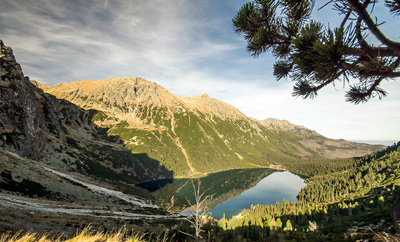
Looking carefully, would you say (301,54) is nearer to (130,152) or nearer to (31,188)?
(31,188)

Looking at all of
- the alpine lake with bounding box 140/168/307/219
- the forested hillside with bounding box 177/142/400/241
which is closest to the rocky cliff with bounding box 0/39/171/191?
the alpine lake with bounding box 140/168/307/219

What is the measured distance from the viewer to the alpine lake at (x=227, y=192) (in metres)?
111

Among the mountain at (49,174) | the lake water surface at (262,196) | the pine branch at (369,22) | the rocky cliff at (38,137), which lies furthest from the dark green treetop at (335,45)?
the lake water surface at (262,196)

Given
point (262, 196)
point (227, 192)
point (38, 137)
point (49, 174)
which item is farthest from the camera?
point (227, 192)

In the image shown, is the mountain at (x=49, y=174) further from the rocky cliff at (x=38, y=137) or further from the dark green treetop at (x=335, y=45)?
the dark green treetop at (x=335, y=45)

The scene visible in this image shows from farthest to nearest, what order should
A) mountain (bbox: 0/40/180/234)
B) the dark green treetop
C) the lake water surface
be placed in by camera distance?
the lake water surface < mountain (bbox: 0/40/180/234) < the dark green treetop

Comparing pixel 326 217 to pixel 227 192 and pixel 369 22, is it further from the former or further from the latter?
pixel 369 22

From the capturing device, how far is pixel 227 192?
146m

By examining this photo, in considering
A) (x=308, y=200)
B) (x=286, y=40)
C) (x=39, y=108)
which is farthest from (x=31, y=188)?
(x=308, y=200)

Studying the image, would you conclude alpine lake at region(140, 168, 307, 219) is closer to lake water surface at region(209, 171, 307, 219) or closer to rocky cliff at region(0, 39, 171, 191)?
lake water surface at region(209, 171, 307, 219)

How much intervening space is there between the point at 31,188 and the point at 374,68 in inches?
2646

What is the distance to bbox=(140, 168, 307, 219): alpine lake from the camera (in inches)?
4355

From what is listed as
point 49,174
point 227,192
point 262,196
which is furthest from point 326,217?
point 49,174

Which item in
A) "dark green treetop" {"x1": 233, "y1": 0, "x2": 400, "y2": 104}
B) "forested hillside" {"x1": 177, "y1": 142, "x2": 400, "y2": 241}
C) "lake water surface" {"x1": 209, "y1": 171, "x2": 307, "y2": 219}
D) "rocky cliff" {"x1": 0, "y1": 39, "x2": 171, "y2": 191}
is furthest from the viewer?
"lake water surface" {"x1": 209, "y1": 171, "x2": 307, "y2": 219}
